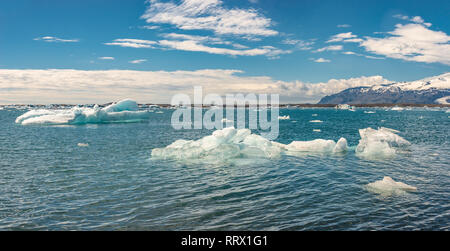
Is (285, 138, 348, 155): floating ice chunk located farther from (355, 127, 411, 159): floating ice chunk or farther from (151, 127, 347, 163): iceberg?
(355, 127, 411, 159): floating ice chunk

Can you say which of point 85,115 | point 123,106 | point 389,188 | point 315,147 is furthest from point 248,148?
point 123,106

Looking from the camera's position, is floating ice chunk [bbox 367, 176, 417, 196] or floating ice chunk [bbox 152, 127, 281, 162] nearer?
floating ice chunk [bbox 367, 176, 417, 196]

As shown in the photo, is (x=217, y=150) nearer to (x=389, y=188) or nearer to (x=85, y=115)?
(x=389, y=188)

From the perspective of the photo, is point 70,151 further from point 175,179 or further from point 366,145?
point 366,145

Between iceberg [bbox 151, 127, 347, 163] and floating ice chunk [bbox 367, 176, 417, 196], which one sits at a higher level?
iceberg [bbox 151, 127, 347, 163]

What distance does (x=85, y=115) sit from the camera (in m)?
56.1

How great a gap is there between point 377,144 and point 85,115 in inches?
1991

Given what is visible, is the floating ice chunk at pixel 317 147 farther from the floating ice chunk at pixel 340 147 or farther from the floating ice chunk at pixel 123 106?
the floating ice chunk at pixel 123 106

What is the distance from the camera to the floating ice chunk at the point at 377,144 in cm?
2042

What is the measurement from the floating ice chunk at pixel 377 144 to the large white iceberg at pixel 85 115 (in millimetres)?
49016

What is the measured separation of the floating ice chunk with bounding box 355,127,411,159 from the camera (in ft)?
67.0

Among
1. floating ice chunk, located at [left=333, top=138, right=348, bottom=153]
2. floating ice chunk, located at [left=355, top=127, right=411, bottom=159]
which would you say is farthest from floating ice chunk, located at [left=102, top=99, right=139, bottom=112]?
floating ice chunk, located at [left=355, top=127, right=411, bottom=159]

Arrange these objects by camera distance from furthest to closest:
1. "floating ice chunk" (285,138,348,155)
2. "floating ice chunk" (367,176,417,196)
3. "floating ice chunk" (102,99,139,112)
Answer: "floating ice chunk" (102,99,139,112), "floating ice chunk" (285,138,348,155), "floating ice chunk" (367,176,417,196)

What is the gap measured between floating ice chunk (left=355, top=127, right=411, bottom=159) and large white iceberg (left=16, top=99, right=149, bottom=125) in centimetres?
4902
